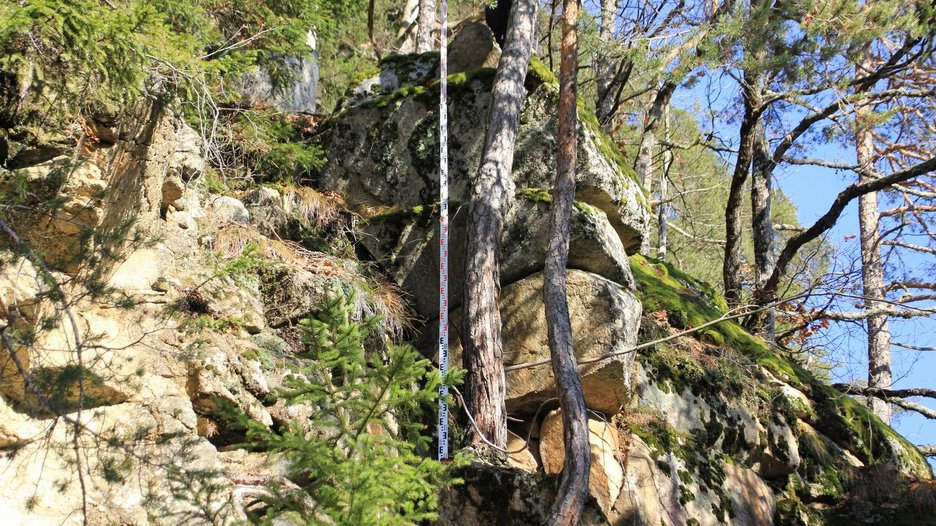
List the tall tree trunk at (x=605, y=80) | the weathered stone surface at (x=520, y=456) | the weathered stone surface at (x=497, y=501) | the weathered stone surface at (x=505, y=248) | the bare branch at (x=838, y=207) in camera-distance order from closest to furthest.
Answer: the weathered stone surface at (x=497, y=501) < the weathered stone surface at (x=520, y=456) < the weathered stone surface at (x=505, y=248) < the bare branch at (x=838, y=207) < the tall tree trunk at (x=605, y=80)

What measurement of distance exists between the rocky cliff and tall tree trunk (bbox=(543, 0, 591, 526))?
23cm

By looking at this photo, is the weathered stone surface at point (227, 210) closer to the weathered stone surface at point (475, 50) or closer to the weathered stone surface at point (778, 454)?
the weathered stone surface at point (475, 50)

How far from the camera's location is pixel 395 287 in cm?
713

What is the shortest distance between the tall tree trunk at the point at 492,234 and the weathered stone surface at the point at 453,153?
446mm

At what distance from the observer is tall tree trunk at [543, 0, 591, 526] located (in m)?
4.98

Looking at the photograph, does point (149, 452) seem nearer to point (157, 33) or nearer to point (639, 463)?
point (157, 33)

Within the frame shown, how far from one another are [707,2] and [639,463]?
22.1ft

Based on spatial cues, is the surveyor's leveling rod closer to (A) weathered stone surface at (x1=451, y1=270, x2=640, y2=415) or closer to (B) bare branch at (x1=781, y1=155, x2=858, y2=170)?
(A) weathered stone surface at (x1=451, y1=270, x2=640, y2=415)

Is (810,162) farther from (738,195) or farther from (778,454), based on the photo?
(778,454)

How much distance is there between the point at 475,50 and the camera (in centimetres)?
860

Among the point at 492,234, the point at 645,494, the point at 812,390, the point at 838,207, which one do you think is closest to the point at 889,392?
the point at 812,390

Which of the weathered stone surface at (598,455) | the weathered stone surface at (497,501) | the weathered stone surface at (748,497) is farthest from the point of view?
the weathered stone surface at (748,497)

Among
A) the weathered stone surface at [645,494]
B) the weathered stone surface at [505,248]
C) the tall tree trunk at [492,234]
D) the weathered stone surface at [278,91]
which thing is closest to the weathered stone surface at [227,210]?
the weathered stone surface at [505,248]

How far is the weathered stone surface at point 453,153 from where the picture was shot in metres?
7.53
